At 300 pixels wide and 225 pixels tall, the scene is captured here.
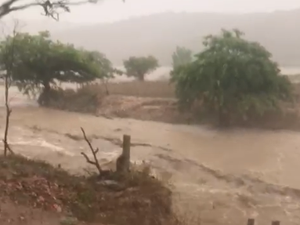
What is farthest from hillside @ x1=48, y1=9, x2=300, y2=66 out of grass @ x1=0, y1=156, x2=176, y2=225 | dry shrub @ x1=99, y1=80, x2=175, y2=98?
grass @ x1=0, y1=156, x2=176, y2=225

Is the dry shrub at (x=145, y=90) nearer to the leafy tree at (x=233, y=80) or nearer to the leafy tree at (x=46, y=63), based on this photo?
the leafy tree at (x=46, y=63)

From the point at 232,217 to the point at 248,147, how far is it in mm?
7566

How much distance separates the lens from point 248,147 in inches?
764

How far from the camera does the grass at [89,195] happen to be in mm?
9109

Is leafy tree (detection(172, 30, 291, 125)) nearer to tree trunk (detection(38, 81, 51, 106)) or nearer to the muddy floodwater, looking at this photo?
the muddy floodwater

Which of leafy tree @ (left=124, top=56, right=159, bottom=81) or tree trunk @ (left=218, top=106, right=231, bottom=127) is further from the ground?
leafy tree @ (left=124, top=56, right=159, bottom=81)

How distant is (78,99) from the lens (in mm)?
26656

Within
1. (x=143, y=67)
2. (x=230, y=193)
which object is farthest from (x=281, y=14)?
(x=230, y=193)

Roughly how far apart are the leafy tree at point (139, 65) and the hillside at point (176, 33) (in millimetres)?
25949

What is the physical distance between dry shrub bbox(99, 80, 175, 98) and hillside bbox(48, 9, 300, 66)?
32688 mm

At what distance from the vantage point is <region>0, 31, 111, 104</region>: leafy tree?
25.8m

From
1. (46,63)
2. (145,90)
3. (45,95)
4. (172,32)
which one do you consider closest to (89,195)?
(46,63)

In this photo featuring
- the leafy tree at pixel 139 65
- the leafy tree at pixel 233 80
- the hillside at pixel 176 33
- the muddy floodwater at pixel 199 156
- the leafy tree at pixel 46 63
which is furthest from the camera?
the hillside at pixel 176 33

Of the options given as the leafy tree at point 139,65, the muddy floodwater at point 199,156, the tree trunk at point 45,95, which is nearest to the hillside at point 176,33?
the leafy tree at point 139,65
